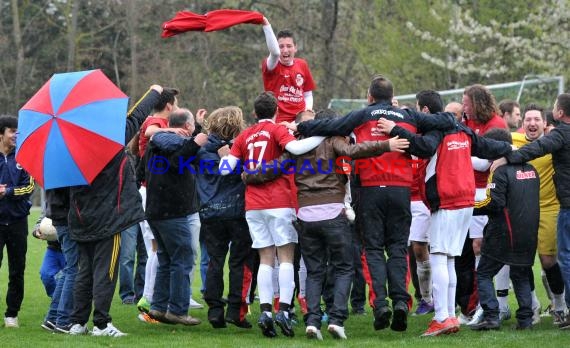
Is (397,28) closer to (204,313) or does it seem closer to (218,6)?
(218,6)

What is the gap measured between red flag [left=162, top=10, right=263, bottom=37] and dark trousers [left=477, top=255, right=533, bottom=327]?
3.67 meters

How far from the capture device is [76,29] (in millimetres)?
41844

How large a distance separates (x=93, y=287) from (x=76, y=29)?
111ft

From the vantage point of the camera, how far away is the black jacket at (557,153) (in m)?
9.70

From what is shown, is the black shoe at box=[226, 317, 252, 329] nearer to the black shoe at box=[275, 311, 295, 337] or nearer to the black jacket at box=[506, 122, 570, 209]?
the black shoe at box=[275, 311, 295, 337]

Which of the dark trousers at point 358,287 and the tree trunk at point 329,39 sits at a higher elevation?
the tree trunk at point 329,39

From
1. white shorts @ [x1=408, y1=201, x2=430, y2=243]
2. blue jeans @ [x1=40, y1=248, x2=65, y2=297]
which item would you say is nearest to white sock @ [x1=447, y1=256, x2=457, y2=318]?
white shorts @ [x1=408, y1=201, x2=430, y2=243]

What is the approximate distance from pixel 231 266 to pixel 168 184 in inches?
44.4

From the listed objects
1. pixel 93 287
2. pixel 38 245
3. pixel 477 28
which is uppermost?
pixel 477 28

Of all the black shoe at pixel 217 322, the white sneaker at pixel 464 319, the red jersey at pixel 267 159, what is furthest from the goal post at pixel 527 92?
the red jersey at pixel 267 159

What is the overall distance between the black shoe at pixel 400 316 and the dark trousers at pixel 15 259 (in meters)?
4.10

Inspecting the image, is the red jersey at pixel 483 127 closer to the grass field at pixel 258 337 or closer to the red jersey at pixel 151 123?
the grass field at pixel 258 337

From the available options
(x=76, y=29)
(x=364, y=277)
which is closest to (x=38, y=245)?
(x=364, y=277)

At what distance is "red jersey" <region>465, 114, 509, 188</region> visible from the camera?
10531 millimetres
